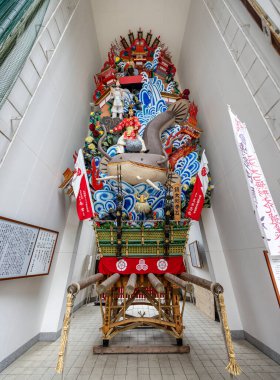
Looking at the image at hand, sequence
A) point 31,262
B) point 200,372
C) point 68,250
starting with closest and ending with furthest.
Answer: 1. point 200,372
2. point 31,262
3. point 68,250

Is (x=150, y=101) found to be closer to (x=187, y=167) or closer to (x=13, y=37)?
(x=187, y=167)

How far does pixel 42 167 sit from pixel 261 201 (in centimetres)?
359

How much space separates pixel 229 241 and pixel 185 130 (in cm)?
293

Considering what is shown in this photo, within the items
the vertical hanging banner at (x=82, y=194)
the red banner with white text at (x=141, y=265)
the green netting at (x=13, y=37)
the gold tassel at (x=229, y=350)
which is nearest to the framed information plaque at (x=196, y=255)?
the red banner with white text at (x=141, y=265)

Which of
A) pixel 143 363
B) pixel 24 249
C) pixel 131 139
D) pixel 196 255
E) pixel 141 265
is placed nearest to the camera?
pixel 143 363

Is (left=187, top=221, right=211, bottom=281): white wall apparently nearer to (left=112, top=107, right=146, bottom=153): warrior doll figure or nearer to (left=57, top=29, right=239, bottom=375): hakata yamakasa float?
(left=57, top=29, right=239, bottom=375): hakata yamakasa float

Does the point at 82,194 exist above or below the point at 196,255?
above

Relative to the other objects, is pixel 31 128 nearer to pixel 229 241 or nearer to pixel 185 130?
pixel 185 130

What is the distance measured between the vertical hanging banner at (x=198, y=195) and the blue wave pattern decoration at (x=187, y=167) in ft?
1.51

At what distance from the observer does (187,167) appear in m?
4.80

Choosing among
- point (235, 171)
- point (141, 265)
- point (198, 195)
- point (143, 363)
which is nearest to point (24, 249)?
point (141, 265)

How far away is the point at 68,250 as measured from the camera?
458cm

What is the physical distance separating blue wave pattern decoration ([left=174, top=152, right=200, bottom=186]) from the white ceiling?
17.5 ft

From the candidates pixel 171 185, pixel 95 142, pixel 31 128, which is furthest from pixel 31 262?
pixel 95 142
